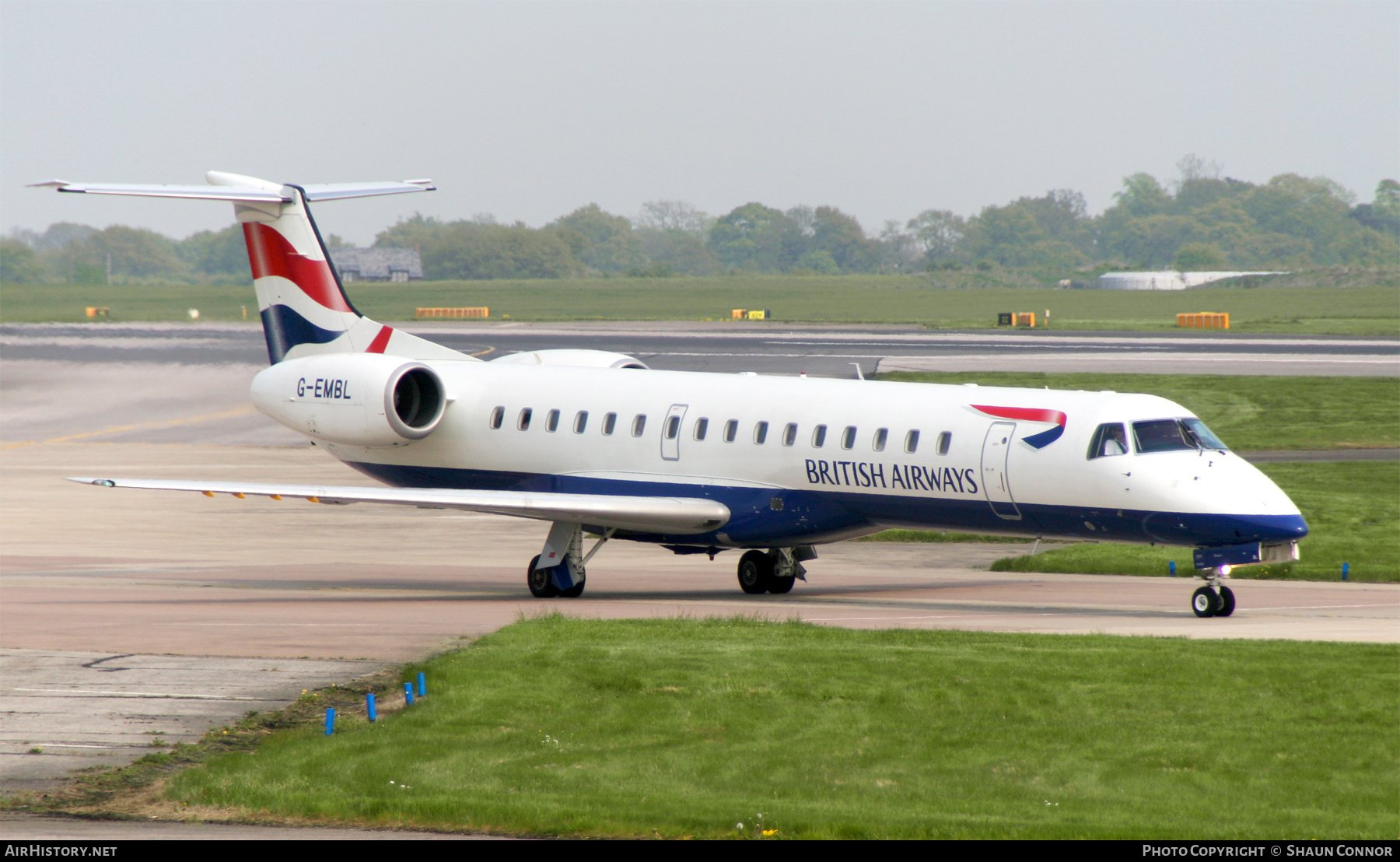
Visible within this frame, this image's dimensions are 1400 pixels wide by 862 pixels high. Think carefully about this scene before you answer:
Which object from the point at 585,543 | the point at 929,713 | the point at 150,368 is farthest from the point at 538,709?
the point at 150,368

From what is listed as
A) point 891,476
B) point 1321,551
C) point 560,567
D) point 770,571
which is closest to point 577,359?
point 560,567

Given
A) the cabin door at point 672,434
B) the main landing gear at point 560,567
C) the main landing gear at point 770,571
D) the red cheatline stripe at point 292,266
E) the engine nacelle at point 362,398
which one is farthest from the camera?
the red cheatline stripe at point 292,266

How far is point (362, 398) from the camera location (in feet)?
88.2

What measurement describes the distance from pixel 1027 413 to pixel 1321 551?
8821 mm

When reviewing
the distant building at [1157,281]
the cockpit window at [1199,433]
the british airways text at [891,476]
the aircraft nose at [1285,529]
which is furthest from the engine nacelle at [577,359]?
the distant building at [1157,281]

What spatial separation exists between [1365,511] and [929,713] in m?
20.0

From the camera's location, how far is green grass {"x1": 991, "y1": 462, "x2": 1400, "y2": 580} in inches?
1064

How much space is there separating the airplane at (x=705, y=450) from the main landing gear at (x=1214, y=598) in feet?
0.10

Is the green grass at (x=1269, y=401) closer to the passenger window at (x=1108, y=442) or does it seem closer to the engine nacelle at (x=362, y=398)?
the passenger window at (x=1108, y=442)

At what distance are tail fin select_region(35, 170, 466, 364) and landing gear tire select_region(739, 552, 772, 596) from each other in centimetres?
690

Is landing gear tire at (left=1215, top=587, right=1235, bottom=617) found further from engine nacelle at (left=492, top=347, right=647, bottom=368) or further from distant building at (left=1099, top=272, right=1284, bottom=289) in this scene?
distant building at (left=1099, top=272, right=1284, bottom=289)

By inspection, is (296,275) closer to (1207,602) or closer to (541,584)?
(541,584)

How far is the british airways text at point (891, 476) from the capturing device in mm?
22391
